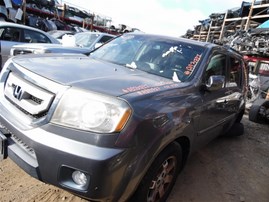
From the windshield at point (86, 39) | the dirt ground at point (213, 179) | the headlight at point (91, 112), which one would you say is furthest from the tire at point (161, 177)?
the windshield at point (86, 39)

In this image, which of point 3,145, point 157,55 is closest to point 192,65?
point 157,55

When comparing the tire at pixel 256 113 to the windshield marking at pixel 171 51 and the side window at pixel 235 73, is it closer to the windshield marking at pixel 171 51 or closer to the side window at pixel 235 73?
the side window at pixel 235 73

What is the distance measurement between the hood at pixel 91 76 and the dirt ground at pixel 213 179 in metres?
1.23

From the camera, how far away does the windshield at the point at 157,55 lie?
3223mm

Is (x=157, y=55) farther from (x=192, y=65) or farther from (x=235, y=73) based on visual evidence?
(x=235, y=73)

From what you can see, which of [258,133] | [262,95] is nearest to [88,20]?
[262,95]

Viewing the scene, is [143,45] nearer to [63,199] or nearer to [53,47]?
[63,199]

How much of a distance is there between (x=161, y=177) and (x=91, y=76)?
1.15 meters

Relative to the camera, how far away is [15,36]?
7.35 m

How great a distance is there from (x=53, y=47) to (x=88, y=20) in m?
19.7

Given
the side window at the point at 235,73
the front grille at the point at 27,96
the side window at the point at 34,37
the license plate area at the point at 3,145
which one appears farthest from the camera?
the side window at the point at 34,37

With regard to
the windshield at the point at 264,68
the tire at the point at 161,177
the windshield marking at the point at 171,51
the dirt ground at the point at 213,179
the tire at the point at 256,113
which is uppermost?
the windshield marking at the point at 171,51

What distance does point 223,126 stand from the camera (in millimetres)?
4219

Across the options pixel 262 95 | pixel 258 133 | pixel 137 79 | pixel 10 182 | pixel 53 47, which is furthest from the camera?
pixel 262 95
